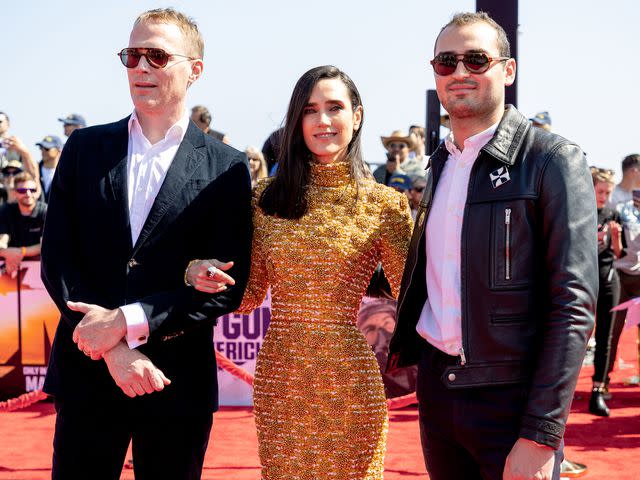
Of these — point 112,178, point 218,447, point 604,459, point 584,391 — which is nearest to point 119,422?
point 112,178

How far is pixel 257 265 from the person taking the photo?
134 inches

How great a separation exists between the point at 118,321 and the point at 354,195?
1.15m

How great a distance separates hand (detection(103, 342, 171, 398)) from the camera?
2668 millimetres

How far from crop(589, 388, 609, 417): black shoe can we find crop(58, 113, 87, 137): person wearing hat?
735 cm

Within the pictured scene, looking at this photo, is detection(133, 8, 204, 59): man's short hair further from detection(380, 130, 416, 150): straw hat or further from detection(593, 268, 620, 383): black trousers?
detection(380, 130, 416, 150): straw hat

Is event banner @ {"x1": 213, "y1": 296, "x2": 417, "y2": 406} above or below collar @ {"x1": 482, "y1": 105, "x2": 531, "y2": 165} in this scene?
below

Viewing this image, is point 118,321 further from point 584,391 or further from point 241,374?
point 584,391

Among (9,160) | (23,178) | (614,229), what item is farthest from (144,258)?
(9,160)

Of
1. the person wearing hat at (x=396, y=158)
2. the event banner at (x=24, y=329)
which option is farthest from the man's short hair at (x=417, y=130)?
the event banner at (x=24, y=329)

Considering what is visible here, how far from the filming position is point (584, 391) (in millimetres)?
8711

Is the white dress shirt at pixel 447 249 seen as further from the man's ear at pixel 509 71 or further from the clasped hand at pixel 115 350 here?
the clasped hand at pixel 115 350

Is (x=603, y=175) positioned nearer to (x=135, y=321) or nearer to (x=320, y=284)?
(x=320, y=284)

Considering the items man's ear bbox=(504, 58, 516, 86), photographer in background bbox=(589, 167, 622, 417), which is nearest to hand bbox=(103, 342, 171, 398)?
man's ear bbox=(504, 58, 516, 86)

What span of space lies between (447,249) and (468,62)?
24.2 inches
